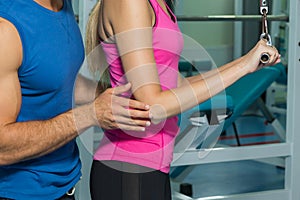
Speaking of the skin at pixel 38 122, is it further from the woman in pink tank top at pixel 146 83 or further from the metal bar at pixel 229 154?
the metal bar at pixel 229 154

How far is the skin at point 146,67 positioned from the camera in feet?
4.57

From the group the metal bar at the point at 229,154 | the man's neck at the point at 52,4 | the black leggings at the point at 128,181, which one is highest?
the man's neck at the point at 52,4

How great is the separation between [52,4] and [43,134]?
33 centimetres

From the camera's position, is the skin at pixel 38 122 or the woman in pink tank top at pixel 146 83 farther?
the woman in pink tank top at pixel 146 83

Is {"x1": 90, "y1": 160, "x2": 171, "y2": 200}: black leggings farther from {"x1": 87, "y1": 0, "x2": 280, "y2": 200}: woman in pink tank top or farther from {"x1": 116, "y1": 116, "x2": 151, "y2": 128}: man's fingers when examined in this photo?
{"x1": 116, "y1": 116, "x2": 151, "y2": 128}: man's fingers

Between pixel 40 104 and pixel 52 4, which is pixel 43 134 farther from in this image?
pixel 52 4

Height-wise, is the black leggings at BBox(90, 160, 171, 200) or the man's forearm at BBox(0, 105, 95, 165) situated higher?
the man's forearm at BBox(0, 105, 95, 165)

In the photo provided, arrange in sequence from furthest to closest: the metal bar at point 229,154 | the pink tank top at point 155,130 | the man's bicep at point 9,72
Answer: the metal bar at point 229,154 < the pink tank top at point 155,130 < the man's bicep at point 9,72

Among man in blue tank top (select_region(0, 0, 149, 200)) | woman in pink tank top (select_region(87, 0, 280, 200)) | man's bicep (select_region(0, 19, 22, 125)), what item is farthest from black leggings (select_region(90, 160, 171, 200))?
man's bicep (select_region(0, 19, 22, 125))

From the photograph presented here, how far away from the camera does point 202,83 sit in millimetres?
1450

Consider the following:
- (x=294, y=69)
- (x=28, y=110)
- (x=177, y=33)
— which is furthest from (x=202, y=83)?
(x=294, y=69)

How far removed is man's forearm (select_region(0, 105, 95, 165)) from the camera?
4.31 feet

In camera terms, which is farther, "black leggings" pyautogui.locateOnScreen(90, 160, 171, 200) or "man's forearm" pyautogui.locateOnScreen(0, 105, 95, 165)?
"black leggings" pyautogui.locateOnScreen(90, 160, 171, 200)

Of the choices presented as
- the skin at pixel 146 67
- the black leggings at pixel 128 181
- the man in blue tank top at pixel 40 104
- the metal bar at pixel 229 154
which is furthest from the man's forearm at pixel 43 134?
the metal bar at pixel 229 154
